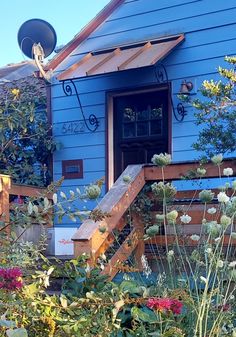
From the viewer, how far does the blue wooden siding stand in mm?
6039

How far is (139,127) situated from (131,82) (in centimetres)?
57

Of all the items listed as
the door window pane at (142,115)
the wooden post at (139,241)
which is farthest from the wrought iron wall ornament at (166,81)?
the wooden post at (139,241)

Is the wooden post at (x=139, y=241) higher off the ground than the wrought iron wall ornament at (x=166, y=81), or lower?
lower

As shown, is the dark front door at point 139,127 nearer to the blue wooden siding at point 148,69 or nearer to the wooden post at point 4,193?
the blue wooden siding at point 148,69

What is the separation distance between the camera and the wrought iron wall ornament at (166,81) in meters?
6.13

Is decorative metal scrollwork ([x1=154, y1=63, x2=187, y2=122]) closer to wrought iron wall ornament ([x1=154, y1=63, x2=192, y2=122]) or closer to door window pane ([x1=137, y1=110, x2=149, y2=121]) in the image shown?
wrought iron wall ornament ([x1=154, y1=63, x2=192, y2=122])

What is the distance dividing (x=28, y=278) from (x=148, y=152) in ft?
12.6

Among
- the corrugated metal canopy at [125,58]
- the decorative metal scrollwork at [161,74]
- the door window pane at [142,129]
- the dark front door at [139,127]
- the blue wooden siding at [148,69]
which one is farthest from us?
the door window pane at [142,129]

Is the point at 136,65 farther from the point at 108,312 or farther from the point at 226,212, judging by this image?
the point at 108,312

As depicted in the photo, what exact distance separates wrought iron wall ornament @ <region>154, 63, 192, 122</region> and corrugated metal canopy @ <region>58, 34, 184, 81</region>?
27 centimetres

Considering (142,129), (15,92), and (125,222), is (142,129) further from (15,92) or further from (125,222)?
(125,222)

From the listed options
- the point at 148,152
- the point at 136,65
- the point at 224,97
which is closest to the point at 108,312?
the point at 224,97

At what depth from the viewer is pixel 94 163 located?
679 cm

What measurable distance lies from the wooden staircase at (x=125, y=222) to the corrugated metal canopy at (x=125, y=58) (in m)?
1.64
